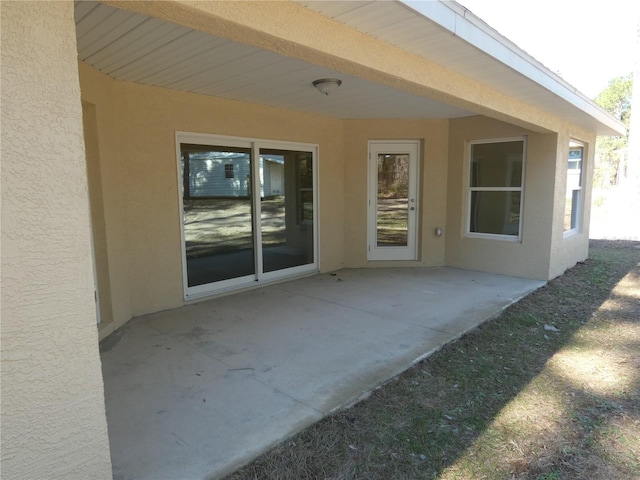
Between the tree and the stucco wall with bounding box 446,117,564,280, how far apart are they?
24.6 metres

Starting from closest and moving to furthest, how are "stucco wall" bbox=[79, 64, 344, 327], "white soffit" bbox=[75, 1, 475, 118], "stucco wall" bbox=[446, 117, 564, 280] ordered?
"white soffit" bbox=[75, 1, 475, 118] → "stucco wall" bbox=[79, 64, 344, 327] → "stucco wall" bbox=[446, 117, 564, 280]

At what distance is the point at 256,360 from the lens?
3.55 metres

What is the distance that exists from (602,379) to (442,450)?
1.82 meters

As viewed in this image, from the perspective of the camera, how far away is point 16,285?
1.48 m

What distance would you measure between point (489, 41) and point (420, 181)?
160 inches

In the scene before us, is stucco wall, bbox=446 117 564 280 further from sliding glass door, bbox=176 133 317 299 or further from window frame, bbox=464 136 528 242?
sliding glass door, bbox=176 133 317 299

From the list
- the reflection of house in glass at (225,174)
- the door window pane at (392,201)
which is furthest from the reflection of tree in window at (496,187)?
the reflection of house in glass at (225,174)

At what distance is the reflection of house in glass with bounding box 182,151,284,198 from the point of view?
206 inches

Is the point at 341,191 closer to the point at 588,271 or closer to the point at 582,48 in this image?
the point at 588,271

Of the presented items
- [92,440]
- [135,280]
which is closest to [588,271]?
[135,280]

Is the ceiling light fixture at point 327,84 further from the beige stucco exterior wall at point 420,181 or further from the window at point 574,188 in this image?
the window at point 574,188

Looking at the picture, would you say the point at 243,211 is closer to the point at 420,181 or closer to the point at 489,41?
the point at 420,181

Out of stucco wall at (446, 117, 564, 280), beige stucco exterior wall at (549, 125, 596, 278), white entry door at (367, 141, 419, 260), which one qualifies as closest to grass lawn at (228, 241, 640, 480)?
stucco wall at (446, 117, 564, 280)

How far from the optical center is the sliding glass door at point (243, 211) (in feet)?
17.3
